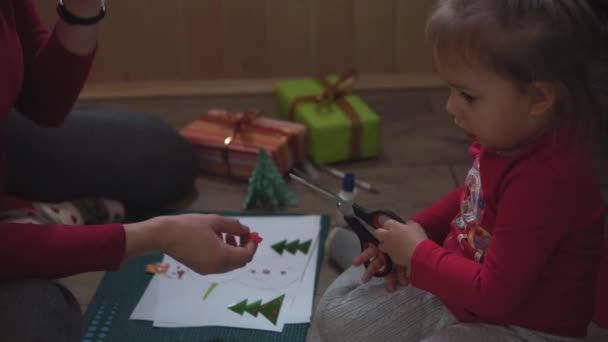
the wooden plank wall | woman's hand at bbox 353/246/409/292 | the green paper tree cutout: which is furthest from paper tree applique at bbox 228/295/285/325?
the wooden plank wall

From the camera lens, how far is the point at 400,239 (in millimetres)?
863

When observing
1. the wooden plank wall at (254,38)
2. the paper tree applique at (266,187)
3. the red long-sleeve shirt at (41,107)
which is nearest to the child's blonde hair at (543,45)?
the red long-sleeve shirt at (41,107)

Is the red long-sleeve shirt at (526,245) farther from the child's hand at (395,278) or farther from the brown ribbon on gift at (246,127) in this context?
the brown ribbon on gift at (246,127)

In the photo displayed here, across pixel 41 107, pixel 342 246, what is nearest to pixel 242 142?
pixel 342 246

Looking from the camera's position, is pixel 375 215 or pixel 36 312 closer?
pixel 36 312

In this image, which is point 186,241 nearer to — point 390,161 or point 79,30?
point 79,30

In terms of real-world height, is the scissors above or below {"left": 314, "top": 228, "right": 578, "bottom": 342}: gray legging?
above

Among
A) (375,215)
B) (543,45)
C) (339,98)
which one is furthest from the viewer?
(339,98)

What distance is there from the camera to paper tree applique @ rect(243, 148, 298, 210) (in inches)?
55.6

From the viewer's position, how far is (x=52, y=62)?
1.05m

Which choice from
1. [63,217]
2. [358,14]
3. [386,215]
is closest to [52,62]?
[63,217]

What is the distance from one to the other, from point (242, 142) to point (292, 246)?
334mm

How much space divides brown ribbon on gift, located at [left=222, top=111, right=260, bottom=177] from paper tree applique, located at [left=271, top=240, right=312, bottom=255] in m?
0.30

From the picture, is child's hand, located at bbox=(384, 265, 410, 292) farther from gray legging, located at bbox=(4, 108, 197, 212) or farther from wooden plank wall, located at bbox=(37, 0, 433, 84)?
wooden plank wall, located at bbox=(37, 0, 433, 84)
